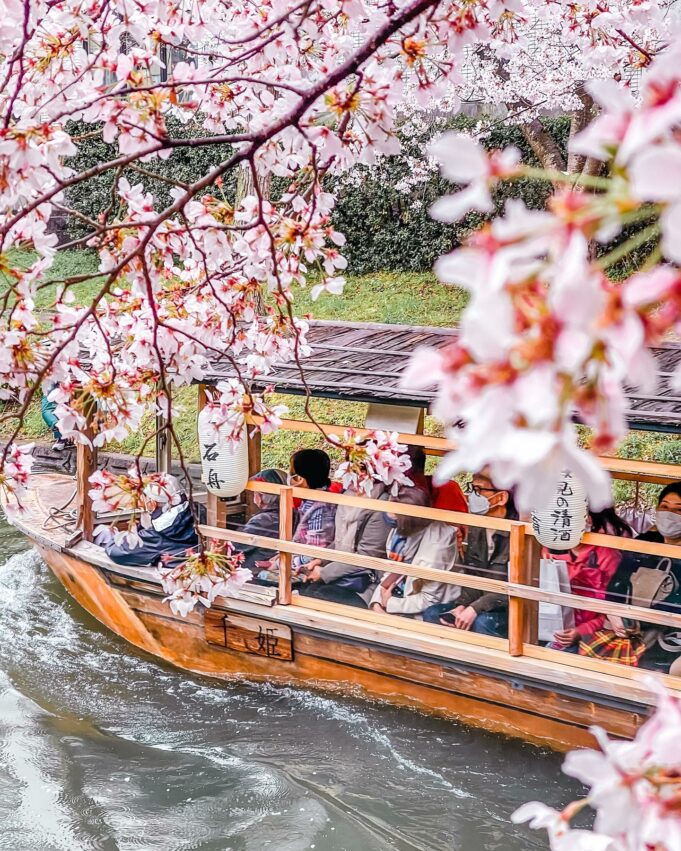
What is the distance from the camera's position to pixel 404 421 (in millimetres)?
6262

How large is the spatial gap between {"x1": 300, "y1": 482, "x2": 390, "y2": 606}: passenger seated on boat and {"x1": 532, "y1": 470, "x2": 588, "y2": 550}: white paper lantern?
1235mm

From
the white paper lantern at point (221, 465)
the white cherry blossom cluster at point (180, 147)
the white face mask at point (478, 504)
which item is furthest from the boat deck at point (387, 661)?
the white cherry blossom cluster at point (180, 147)

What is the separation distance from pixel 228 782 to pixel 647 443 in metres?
6.54

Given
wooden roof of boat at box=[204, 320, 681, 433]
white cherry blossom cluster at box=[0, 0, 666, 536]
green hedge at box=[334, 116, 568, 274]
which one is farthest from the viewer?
green hedge at box=[334, 116, 568, 274]

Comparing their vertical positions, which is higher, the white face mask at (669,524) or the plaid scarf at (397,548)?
the white face mask at (669,524)

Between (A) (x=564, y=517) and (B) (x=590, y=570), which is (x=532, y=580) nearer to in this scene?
(B) (x=590, y=570)

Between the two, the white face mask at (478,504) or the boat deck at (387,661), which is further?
the white face mask at (478,504)

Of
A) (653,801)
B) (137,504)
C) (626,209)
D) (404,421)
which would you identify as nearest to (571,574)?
(404,421)

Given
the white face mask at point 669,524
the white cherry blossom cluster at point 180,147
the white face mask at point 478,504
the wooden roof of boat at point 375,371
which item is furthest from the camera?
the white face mask at point 478,504

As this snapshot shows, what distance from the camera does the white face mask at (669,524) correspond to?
5.37 meters

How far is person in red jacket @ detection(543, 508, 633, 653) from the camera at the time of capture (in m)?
5.57

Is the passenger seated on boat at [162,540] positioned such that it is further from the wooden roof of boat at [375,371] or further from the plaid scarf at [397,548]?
the plaid scarf at [397,548]

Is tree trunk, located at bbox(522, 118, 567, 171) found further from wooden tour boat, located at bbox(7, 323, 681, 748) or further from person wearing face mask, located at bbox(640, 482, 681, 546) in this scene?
person wearing face mask, located at bbox(640, 482, 681, 546)

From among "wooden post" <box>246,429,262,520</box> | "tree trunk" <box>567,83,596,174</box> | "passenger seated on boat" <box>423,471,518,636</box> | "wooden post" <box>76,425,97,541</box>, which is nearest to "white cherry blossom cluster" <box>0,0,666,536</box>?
"passenger seated on boat" <box>423,471,518,636</box>
